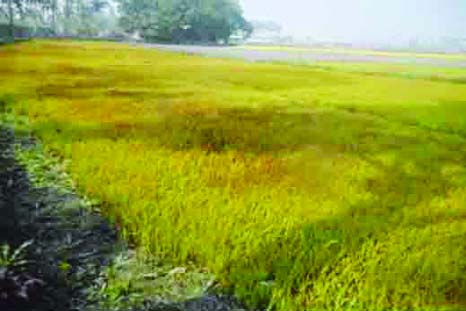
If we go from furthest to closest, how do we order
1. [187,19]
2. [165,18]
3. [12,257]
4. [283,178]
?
[165,18] → [187,19] → [283,178] → [12,257]

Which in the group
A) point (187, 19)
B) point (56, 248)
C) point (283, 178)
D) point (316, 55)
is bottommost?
point (56, 248)

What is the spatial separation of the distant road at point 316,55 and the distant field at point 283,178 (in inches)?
50.3

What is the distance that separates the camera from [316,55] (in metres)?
13.5

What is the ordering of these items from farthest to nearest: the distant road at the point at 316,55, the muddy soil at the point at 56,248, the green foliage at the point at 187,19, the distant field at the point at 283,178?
the distant road at the point at 316,55 → the green foliage at the point at 187,19 → the distant field at the point at 283,178 → the muddy soil at the point at 56,248

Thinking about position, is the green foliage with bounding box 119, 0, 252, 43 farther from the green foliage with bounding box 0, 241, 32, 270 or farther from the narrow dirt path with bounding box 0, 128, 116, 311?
the green foliage with bounding box 0, 241, 32, 270

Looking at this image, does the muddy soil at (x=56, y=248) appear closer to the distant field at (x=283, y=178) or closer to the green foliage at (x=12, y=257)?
the green foliage at (x=12, y=257)

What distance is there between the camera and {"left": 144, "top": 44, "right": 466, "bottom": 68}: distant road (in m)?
8.83

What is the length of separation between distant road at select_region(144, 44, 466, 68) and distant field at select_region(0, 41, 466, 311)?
1278 millimetres

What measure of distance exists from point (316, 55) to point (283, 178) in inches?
410

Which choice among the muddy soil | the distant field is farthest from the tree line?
the muddy soil

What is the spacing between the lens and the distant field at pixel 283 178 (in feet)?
7.42

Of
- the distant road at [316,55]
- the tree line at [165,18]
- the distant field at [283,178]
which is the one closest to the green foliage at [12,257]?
the distant field at [283,178]

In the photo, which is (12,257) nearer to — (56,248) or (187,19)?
(56,248)

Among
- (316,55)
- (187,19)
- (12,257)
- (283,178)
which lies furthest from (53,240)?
(316,55)
